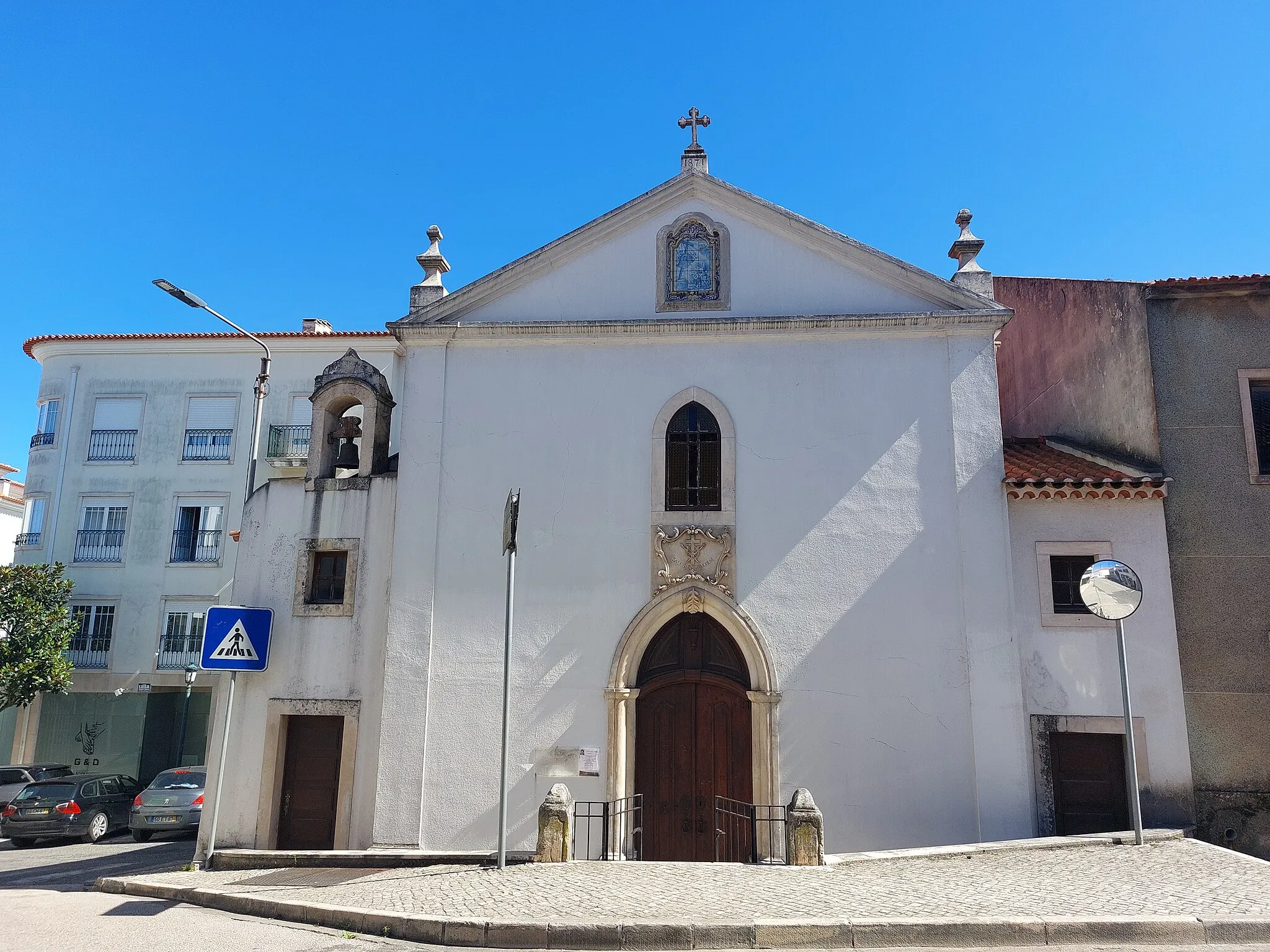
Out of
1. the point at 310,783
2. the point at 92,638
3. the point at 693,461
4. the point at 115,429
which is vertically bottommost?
the point at 310,783

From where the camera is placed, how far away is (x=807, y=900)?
307 inches

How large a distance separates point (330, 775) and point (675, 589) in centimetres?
532

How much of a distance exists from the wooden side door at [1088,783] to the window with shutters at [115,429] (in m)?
26.4

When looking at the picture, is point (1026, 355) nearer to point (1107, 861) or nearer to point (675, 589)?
point (675, 589)

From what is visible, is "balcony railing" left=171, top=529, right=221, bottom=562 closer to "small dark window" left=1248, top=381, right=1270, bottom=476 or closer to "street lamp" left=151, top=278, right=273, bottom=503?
"street lamp" left=151, top=278, right=273, bottom=503

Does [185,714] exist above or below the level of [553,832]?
above

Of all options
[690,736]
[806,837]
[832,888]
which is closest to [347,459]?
[690,736]

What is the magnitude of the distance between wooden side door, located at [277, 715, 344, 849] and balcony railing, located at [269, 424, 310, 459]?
51.8ft

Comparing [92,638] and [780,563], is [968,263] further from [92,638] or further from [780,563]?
[92,638]

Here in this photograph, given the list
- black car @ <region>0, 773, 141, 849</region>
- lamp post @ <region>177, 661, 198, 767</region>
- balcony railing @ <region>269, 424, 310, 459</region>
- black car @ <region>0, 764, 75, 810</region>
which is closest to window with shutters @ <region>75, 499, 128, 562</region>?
lamp post @ <region>177, 661, 198, 767</region>

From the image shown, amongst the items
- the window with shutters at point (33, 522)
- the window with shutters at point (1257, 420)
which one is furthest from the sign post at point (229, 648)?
the window with shutters at point (33, 522)

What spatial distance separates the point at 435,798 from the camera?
38.6ft

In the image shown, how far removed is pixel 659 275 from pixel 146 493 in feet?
68.6

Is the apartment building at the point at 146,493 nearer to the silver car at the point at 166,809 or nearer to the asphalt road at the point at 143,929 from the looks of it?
the silver car at the point at 166,809
